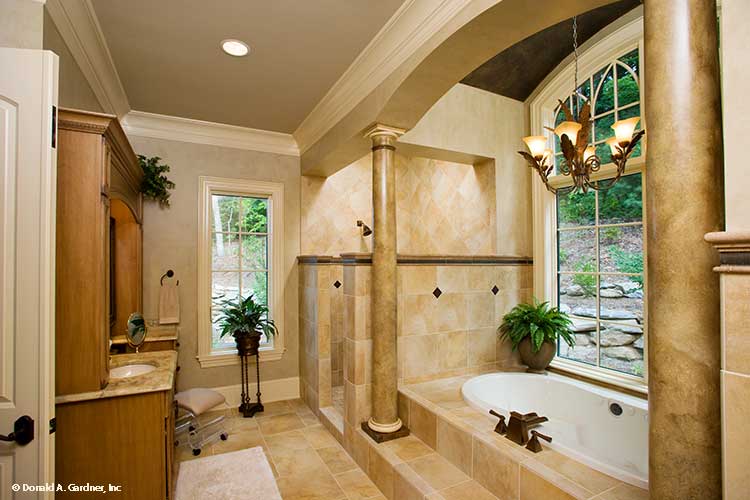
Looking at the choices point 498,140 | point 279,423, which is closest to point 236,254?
point 279,423

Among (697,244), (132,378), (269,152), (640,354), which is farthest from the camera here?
(269,152)

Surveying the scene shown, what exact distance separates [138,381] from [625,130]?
9.80 feet

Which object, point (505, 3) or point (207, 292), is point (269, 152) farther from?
point (505, 3)

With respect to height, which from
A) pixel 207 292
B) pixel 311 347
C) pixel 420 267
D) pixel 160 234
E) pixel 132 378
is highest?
pixel 160 234

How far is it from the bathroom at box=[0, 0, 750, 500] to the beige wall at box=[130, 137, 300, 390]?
21 millimetres

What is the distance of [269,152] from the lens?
4090mm

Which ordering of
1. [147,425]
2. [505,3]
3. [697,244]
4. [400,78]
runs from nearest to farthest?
[697,244], [505,3], [147,425], [400,78]

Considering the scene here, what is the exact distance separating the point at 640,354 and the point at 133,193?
13.7 ft

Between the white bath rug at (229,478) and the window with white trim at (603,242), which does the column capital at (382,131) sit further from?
the white bath rug at (229,478)

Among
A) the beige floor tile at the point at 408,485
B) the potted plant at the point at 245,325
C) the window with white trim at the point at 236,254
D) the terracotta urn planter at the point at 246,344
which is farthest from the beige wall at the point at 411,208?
the beige floor tile at the point at 408,485

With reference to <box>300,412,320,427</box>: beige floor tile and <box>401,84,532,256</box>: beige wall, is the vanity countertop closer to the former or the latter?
<box>300,412,320,427</box>: beige floor tile

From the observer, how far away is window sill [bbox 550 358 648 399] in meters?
2.84

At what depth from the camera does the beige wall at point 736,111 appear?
912 millimetres

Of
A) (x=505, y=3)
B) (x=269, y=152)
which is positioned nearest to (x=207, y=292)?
(x=269, y=152)
